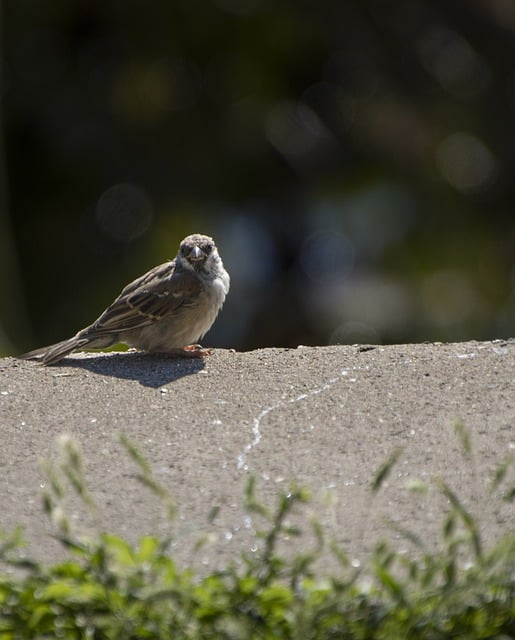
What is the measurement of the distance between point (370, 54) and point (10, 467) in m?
10.8

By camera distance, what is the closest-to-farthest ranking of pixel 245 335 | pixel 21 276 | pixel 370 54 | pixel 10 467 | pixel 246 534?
pixel 246 534
pixel 10 467
pixel 21 276
pixel 245 335
pixel 370 54

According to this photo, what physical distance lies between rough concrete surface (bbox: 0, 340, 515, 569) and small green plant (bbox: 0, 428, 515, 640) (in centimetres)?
18

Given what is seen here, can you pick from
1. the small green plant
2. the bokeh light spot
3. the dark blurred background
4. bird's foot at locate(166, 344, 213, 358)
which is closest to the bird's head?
bird's foot at locate(166, 344, 213, 358)

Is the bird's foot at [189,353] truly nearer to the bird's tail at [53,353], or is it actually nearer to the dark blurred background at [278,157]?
the bird's tail at [53,353]

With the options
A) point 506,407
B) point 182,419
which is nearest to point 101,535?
point 182,419

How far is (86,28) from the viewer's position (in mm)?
13773

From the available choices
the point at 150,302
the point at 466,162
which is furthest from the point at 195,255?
the point at 466,162

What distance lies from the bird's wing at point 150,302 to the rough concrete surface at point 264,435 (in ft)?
1.72

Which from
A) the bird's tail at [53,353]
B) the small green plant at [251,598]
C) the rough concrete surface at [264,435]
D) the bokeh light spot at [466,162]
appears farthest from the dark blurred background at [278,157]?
the small green plant at [251,598]

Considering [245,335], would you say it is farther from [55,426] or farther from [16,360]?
[55,426]

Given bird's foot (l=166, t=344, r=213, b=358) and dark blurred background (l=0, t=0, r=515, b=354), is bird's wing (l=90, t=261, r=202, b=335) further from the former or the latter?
dark blurred background (l=0, t=0, r=515, b=354)

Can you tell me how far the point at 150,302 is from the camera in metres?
6.73

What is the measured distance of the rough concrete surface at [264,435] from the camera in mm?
3906

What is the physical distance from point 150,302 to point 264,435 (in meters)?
2.19
